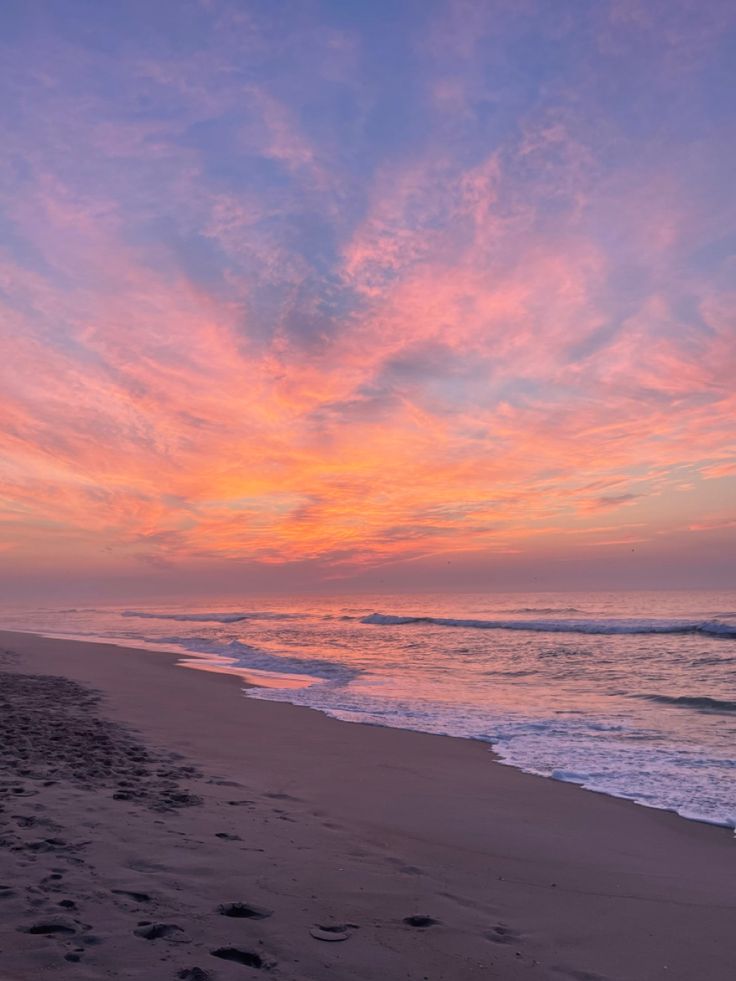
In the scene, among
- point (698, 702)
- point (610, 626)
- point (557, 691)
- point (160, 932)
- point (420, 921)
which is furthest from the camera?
point (610, 626)

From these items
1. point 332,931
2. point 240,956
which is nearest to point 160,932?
point 240,956

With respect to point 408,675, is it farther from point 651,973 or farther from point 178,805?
point 651,973

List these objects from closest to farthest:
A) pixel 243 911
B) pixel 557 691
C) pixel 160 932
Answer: pixel 160 932 < pixel 243 911 < pixel 557 691

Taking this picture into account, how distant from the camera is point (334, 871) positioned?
512 cm

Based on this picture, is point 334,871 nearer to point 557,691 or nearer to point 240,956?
point 240,956

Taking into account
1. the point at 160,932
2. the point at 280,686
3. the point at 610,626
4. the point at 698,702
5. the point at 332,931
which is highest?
the point at 610,626

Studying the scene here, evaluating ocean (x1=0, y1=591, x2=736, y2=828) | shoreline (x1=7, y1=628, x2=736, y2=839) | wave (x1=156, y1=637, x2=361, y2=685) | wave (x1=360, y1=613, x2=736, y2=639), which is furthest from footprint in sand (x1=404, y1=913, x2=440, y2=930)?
wave (x1=360, y1=613, x2=736, y2=639)

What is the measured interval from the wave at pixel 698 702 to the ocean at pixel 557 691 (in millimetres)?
42

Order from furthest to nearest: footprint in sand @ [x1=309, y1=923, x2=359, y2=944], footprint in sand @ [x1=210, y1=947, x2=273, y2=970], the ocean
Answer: the ocean
footprint in sand @ [x1=309, y1=923, x2=359, y2=944]
footprint in sand @ [x1=210, y1=947, x2=273, y2=970]

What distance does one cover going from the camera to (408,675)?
21.1 metres

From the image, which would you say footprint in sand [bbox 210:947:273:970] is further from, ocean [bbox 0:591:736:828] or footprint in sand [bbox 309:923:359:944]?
ocean [bbox 0:591:736:828]

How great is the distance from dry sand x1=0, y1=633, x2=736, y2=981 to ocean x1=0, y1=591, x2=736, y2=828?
138 centimetres

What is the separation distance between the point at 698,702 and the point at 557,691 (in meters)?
3.46

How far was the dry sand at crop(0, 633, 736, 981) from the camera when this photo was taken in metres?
3.74
